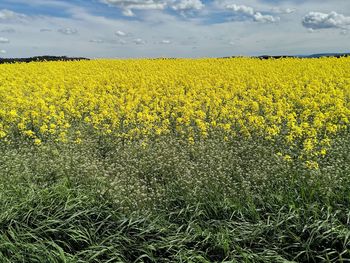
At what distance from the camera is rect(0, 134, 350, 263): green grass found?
4.42m

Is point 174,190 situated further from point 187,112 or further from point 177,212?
point 187,112

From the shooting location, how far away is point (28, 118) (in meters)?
9.96

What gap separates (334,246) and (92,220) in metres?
2.75

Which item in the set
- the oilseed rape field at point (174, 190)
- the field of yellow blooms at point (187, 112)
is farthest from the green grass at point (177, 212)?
the field of yellow blooms at point (187, 112)

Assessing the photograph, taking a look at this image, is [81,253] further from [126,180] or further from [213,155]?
[213,155]

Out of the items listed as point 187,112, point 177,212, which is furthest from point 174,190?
point 187,112

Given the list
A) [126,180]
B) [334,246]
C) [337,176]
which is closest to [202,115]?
[126,180]

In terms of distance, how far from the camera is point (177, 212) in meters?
5.34

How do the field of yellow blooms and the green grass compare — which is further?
the field of yellow blooms

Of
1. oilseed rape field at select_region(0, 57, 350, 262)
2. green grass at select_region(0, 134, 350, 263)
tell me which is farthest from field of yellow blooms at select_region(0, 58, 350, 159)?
green grass at select_region(0, 134, 350, 263)

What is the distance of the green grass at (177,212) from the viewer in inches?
174

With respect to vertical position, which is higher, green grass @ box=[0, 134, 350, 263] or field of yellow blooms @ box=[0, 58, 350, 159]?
field of yellow blooms @ box=[0, 58, 350, 159]

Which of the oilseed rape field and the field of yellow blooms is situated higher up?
the field of yellow blooms

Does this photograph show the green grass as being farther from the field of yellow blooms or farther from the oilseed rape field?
the field of yellow blooms
